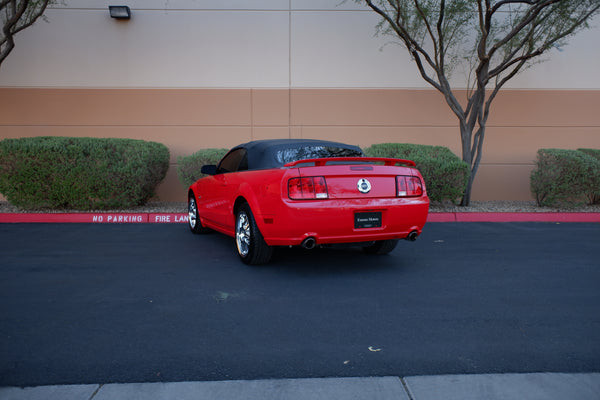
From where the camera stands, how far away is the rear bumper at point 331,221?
170 inches

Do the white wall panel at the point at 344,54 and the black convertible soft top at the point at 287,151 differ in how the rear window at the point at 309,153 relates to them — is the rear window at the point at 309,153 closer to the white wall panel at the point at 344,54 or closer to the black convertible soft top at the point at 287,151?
the black convertible soft top at the point at 287,151

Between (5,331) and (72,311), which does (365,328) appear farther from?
(5,331)

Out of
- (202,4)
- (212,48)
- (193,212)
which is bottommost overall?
(193,212)

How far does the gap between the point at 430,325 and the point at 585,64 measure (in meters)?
11.2

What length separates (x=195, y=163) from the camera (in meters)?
9.62

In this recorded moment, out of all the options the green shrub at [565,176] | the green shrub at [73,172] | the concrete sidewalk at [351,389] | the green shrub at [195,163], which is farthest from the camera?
the green shrub at [195,163]

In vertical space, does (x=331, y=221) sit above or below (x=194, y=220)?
above

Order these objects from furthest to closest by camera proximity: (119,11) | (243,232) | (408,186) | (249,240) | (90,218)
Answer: (119,11) → (90,218) → (243,232) → (249,240) → (408,186)

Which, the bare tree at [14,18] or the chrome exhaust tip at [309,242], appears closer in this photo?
the chrome exhaust tip at [309,242]

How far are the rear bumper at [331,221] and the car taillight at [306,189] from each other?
0.20ft

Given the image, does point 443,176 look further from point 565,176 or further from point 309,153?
point 309,153

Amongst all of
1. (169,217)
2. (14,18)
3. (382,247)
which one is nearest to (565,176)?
(382,247)

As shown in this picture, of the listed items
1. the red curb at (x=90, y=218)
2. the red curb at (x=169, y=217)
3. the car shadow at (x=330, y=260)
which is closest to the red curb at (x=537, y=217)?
the red curb at (x=169, y=217)

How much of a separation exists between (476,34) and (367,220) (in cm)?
874
